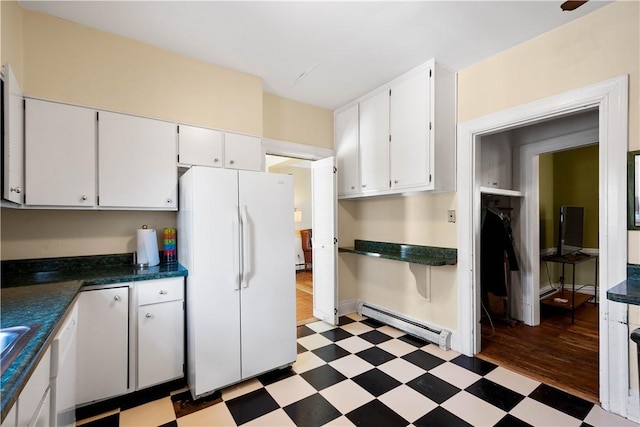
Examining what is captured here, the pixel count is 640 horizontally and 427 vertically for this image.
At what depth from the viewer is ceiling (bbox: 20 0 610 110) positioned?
6.35ft

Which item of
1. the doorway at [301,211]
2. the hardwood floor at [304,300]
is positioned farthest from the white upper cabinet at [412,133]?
the doorway at [301,211]

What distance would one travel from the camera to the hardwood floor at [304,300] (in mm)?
3661

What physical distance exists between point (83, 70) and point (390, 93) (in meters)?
2.61

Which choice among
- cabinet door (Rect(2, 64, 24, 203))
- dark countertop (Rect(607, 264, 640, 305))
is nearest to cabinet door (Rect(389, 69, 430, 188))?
dark countertop (Rect(607, 264, 640, 305))

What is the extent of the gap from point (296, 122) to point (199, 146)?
1.31 meters

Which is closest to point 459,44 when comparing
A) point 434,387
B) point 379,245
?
point 379,245

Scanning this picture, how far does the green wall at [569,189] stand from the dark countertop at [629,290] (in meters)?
3.06

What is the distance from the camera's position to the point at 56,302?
4.77 feet

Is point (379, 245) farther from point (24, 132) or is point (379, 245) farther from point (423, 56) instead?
point (24, 132)

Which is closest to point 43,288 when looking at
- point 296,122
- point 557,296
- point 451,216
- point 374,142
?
point 296,122

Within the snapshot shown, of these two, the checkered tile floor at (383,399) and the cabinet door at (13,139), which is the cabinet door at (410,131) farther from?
the cabinet door at (13,139)

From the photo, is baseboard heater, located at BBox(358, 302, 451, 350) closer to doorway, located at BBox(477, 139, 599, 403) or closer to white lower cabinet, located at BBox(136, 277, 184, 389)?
doorway, located at BBox(477, 139, 599, 403)

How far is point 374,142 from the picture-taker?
3.19 metres

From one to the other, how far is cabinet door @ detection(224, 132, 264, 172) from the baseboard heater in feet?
7.02
